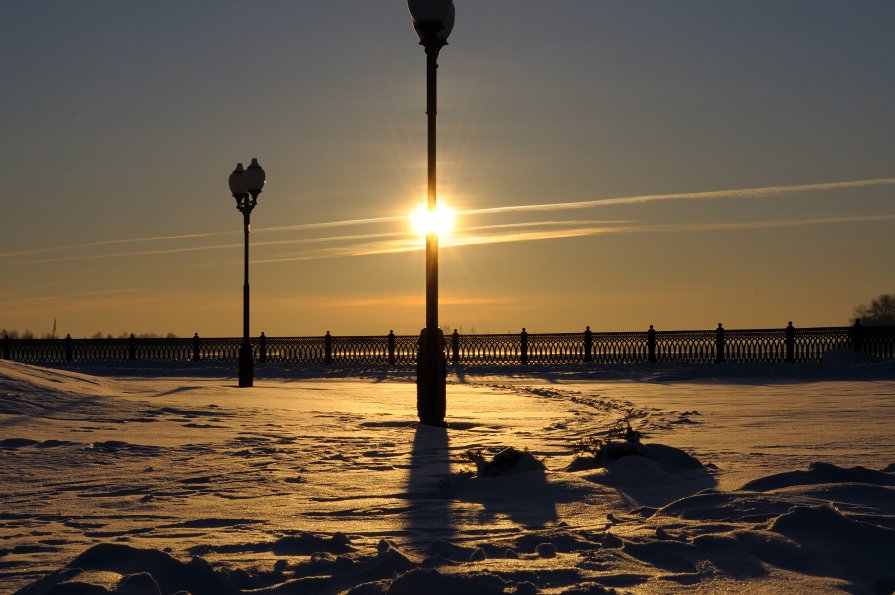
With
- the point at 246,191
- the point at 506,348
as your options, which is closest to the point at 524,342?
the point at 506,348

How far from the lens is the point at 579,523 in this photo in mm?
5492

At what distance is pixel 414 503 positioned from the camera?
20.9ft

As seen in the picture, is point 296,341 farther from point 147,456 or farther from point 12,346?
point 147,456

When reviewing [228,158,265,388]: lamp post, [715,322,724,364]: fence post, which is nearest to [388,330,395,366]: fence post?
[715,322,724,364]: fence post

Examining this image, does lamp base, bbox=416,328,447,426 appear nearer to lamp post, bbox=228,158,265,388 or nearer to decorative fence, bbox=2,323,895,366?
lamp post, bbox=228,158,265,388

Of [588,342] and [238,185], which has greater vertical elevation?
[238,185]

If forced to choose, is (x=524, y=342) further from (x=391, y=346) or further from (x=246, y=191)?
(x=246, y=191)

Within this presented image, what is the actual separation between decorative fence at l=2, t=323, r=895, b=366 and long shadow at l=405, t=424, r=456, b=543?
25.3m

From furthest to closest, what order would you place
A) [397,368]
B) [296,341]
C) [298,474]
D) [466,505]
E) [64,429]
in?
1. [296,341]
2. [397,368]
3. [64,429]
4. [298,474]
5. [466,505]

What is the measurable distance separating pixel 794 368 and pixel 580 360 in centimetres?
1279

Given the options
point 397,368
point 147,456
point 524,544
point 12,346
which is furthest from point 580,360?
point 524,544

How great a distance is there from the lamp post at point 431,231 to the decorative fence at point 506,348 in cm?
2248

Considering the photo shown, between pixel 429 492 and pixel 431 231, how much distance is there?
700 cm

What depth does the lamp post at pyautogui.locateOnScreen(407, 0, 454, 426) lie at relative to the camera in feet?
42.6
